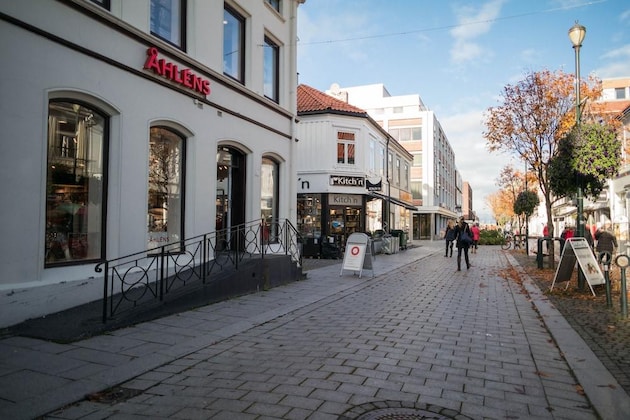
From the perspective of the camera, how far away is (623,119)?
22500mm

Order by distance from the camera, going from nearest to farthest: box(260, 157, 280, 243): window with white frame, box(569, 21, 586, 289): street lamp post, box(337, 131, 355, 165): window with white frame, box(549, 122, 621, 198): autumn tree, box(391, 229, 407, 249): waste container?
box(549, 122, 621, 198): autumn tree
box(569, 21, 586, 289): street lamp post
box(260, 157, 280, 243): window with white frame
box(337, 131, 355, 165): window with white frame
box(391, 229, 407, 249): waste container

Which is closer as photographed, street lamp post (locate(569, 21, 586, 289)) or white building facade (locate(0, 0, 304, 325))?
white building facade (locate(0, 0, 304, 325))

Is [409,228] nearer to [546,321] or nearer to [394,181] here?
[394,181]

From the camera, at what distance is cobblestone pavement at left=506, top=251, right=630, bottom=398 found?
16.7ft

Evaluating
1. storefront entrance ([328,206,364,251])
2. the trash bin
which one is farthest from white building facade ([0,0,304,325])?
the trash bin

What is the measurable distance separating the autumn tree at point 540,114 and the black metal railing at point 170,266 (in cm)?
1174

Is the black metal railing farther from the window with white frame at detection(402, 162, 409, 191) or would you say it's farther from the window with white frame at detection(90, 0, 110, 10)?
the window with white frame at detection(402, 162, 409, 191)

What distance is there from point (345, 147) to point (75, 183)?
1758 cm

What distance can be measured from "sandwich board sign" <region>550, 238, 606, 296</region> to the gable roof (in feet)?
49.1

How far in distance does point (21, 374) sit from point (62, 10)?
5.36 metres

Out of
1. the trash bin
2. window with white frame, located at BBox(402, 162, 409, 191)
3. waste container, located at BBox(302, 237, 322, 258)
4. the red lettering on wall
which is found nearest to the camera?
the red lettering on wall

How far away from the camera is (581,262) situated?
9.79 m

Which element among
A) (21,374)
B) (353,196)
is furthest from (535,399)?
(353,196)

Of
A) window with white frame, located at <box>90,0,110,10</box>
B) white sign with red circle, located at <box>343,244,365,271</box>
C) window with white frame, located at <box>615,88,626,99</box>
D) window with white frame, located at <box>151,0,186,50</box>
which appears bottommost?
white sign with red circle, located at <box>343,244,365,271</box>
